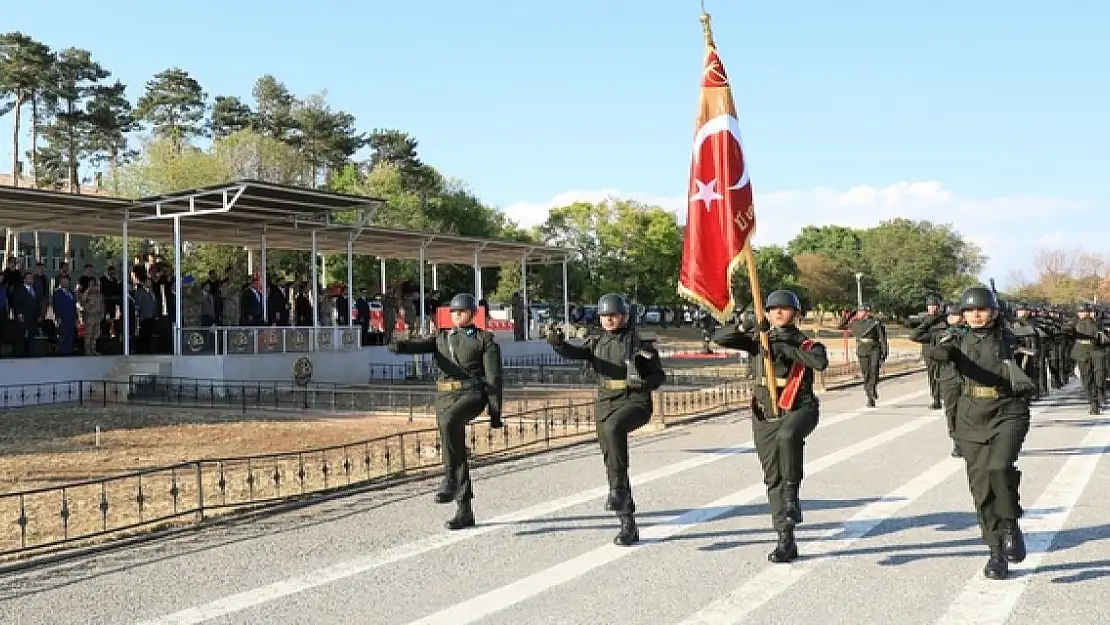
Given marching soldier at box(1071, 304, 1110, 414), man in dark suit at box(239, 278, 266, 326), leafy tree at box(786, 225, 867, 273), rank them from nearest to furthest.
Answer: marching soldier at box(1071, 304, 1110, 414) → man in dark suit at box(239, 278, 266, 326) → leafy tree at box(786, 225, 867, 273)

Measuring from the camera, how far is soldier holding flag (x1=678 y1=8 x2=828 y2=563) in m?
6.76

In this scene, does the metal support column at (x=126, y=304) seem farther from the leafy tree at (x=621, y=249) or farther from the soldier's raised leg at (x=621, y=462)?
the leafy tree at (x=621, y=249)

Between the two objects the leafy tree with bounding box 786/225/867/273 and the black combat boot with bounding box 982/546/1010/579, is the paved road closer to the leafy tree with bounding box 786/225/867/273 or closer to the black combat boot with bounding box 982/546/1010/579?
the black combat boot with bounding box 982/546/1010/579

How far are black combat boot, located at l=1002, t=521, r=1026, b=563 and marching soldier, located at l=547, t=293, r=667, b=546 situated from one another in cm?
270

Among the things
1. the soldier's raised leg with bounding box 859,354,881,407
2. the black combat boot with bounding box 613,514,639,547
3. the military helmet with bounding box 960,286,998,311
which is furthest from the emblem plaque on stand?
the military helmet with bounding box 960,286,998,311

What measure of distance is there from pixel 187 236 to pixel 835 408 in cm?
2070

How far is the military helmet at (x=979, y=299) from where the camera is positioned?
21.1 feet

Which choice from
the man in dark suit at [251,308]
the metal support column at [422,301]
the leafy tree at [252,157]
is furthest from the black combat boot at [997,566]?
the leafy tree at [252,157]

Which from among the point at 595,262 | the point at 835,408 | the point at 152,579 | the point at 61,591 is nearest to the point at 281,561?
the point at 152,579

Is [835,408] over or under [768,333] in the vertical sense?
under

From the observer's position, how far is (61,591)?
6285mm

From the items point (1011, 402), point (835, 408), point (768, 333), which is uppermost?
point (768, 333)

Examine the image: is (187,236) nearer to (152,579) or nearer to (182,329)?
(182,329)

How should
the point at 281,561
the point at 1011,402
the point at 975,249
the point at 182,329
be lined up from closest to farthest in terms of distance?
the point at 1011,402 < the point at 281,561 < the point at 182,329 < the point at 975,249
